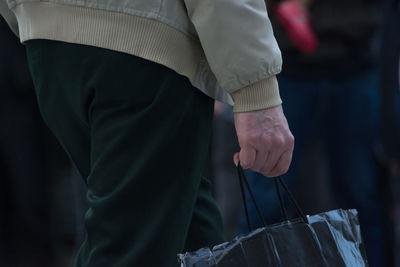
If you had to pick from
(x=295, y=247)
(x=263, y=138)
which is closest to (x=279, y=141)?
(x=263, y=138)

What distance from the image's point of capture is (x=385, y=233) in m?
3.06

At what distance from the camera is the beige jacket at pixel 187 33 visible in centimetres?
153

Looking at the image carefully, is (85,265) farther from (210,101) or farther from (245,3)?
(245,3)

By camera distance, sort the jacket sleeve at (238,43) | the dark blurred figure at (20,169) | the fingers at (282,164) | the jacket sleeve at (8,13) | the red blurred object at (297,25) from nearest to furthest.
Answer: the jacket sleeve at (238,43) → the fingers at (282,164) → the jacket sleeve at (8,13) → the red blurred object at (297,25) → the dark blurred figure at (20,169)

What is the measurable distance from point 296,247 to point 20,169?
2.26 m

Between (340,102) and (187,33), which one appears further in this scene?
(340,102)

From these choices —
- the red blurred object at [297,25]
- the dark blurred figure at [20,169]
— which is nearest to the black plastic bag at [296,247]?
the red blurred object at [297,25]

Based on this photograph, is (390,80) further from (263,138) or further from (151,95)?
(151,95)

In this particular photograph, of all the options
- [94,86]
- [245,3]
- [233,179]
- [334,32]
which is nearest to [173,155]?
[94,86]

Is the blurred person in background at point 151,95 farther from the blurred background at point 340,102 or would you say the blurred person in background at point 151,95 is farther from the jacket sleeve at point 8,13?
the blurred background at point 340,102

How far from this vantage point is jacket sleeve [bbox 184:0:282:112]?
152 cm

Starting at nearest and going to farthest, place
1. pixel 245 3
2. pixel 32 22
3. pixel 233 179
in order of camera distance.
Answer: pixel 245 3 → pixel 32 22 → pixel 233 179

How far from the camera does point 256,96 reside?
5.22 ft

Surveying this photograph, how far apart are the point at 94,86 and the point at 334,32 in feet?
5.50
